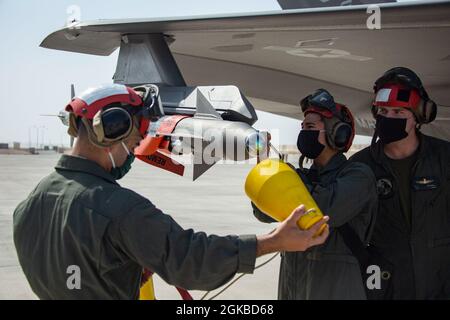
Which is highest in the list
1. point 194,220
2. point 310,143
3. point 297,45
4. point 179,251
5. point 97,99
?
point 297,45

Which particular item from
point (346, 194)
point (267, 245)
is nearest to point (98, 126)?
point (267, 245)

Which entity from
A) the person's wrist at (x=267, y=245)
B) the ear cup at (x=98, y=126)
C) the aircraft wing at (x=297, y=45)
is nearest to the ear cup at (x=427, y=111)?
the aircraft wing at (x=297, y=45)

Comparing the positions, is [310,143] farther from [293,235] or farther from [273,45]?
[273,45]

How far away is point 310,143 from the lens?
312 centimetres

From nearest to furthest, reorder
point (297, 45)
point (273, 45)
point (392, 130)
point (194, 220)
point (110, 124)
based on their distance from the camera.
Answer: point (110, 124) → point (392, 130) → point (297, 45) → point (273, 45) → point (194, 220)

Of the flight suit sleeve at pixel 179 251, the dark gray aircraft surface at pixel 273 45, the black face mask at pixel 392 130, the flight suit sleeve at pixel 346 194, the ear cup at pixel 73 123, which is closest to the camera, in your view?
the flight suit sleeve at pixel 179 251

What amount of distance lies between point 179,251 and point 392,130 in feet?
5.61

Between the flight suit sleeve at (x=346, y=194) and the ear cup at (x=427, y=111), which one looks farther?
the ear cup at (x=427, y=111)

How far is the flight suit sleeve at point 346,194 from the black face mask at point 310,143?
8.7 inches

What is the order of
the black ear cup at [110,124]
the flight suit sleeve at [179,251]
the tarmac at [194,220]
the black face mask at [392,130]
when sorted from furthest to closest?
the tarmac at [194,220] < the black face mask at [392,130] < the black ear cup at [110,124] < the flight suit sleeve at [179,251]

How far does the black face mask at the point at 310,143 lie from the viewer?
3.11 meters

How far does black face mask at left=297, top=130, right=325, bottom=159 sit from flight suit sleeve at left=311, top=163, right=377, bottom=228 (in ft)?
0.73

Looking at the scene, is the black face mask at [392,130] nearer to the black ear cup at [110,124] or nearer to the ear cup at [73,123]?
the black ear cup at [110,124]

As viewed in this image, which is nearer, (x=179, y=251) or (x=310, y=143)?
(x=179, y=251)
